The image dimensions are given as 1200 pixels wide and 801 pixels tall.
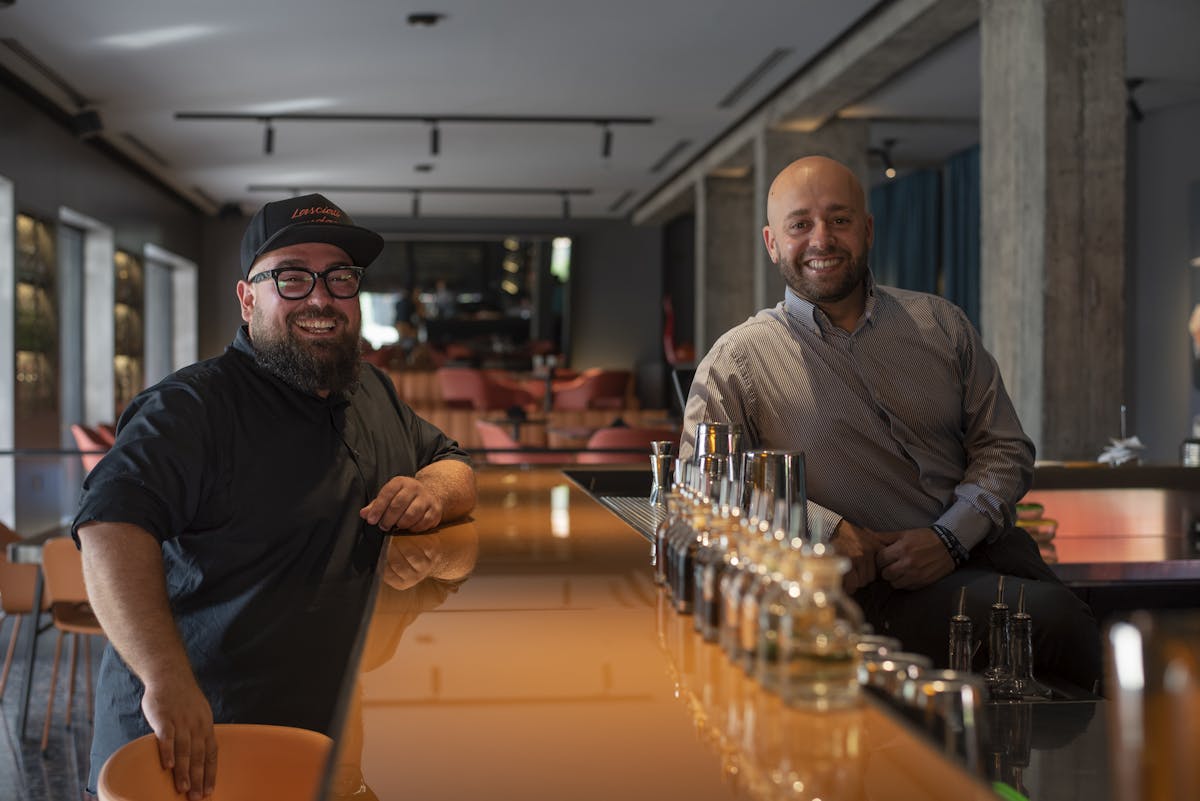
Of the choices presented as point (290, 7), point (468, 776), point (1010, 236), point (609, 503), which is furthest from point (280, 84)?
point (468, 776)

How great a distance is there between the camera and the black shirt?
78.7 inches

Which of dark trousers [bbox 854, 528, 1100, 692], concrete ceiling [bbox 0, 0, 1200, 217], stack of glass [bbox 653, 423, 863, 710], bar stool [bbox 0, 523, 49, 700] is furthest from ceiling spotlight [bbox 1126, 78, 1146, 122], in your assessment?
stack of glass [bbox 653, 423, 863, 710]

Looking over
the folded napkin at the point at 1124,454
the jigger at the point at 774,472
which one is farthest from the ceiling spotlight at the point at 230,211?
the jigger at the point at 774,472

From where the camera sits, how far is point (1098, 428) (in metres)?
5.66

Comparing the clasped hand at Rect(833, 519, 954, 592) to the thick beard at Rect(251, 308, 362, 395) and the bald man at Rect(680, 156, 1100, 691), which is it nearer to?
the bald man at Rect(680, 156, 1100, 691)

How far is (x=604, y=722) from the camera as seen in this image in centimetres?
114

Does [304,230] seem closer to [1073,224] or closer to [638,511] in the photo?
Result: [638,511]

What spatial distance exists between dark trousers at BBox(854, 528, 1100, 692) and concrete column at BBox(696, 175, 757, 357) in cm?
1081

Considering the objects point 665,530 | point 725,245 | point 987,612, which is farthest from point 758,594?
point 725,245

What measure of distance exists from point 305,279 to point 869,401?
116cm

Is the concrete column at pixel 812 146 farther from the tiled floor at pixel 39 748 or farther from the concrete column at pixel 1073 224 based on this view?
the tiled floor at pixel 39 748

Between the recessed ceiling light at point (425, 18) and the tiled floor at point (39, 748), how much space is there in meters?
4.04

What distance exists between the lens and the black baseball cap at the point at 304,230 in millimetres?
2361

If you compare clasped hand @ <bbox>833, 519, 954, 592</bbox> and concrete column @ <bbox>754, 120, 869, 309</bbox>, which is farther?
concrete column @ <bbox>754, 120, 869, 309</bbox>
